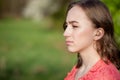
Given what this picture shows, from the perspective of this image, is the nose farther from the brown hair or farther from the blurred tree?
the blurred tree

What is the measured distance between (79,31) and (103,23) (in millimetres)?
225

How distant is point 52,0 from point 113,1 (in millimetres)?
17914

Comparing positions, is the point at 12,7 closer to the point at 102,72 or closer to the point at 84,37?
the point at 84,37

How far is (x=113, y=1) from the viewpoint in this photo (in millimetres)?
5637

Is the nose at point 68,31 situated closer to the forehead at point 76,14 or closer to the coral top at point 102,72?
the forehead at point 76,14

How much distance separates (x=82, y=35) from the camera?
4.05 meters

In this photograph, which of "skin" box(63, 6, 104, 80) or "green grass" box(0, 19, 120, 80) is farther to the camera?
"green grass" box(0, 19, 120, 80)

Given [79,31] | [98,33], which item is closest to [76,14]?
[79,31]

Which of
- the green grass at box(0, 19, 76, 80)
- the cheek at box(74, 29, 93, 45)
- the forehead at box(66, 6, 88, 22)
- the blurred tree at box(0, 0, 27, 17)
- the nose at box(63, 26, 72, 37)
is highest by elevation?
the forehead at box(66, 6, 88, 22)

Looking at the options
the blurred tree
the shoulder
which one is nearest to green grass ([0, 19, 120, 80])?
the shoulder

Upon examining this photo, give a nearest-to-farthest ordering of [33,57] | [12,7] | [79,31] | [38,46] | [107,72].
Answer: [107,72], [79,31], [33,57], [38,46], [12,7]

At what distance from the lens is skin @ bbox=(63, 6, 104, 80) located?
159 inches

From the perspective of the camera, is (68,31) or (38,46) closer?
(68,31)

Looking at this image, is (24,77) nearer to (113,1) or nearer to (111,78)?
(113,1)
